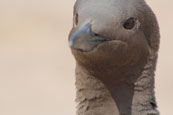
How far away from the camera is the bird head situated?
Result: 4953 mm

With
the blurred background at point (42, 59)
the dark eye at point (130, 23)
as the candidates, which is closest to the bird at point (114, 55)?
the dark eye at point (130, 23)

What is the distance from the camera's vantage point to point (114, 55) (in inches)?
205

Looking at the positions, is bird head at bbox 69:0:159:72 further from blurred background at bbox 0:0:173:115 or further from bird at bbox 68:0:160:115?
blurred background at bbox 0:0:173:115

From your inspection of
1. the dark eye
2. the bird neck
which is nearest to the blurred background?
the bird neck

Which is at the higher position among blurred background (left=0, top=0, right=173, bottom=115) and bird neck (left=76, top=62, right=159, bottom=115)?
bird neck (left=76, top=62, right=159, bottom=115)

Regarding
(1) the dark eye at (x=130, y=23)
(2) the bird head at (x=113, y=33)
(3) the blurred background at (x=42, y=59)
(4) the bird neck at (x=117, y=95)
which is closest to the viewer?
(2) the bird head at (x=113, y=33)

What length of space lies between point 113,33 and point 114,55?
189mm

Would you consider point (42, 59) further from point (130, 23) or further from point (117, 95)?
point (130, 23)

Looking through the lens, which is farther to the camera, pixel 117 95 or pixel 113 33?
pixel 117 95

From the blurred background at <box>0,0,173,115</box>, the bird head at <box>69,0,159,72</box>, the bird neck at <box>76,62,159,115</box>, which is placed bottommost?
the blurred background at <box>0,0,173,115</box>

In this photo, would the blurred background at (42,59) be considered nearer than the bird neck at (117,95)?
No

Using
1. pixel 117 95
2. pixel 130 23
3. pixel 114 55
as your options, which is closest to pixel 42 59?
pixel 117 95

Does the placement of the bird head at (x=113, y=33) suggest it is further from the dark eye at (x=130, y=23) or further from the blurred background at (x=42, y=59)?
the blurred background at (x=42, y=59)

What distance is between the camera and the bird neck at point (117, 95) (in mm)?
5512
